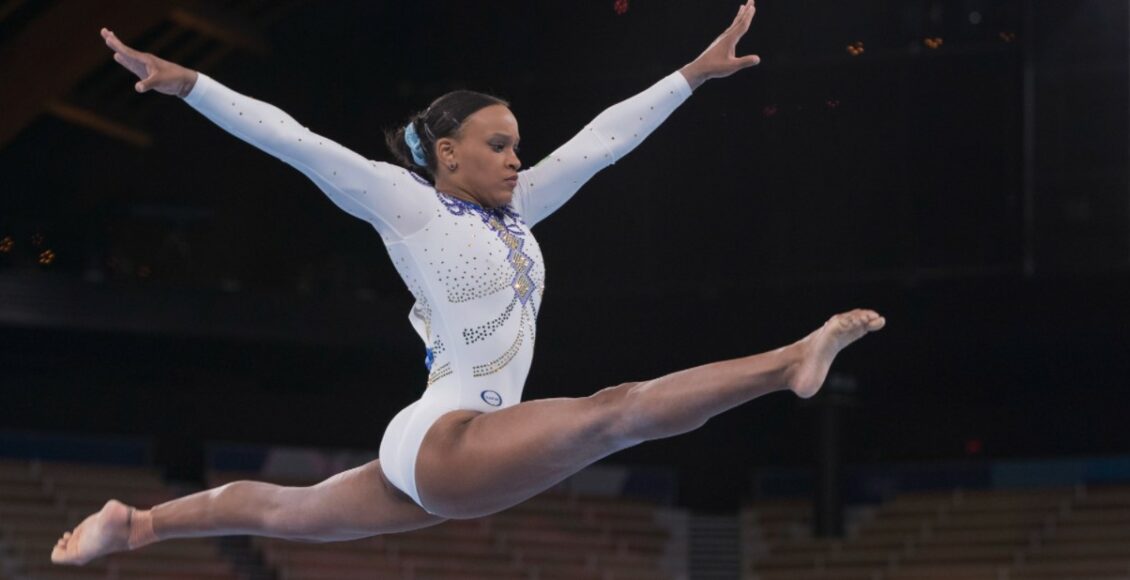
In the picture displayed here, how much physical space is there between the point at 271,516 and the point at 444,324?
0.74 meters

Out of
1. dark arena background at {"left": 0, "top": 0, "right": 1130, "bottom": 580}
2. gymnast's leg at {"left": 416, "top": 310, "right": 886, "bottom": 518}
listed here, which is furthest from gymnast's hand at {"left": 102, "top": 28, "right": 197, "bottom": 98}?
dark arena background at {"left": 0, "top": 0, "right": 1130, "bottom": 580}

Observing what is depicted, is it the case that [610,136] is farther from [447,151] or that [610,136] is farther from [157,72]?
[157,72]

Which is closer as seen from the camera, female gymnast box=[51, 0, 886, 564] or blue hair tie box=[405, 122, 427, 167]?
female gymnast box=[51, 0, 886, 564]

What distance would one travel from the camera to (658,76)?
33.9 ft

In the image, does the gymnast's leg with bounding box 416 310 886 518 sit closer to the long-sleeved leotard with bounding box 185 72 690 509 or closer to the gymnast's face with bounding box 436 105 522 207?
the long-sleeved leotard with bounding box 185 72 690 509

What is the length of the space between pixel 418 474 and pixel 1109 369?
9.72 metres

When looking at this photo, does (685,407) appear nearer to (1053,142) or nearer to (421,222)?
(421,222)

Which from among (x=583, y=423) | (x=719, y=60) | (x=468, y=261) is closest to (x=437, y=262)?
(x=468, y=261)

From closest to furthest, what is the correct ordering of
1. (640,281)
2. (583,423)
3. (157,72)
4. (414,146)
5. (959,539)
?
(583,423)
(157,72)
(414,146)
(640,281)
(959,539)

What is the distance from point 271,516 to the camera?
431 centimetres

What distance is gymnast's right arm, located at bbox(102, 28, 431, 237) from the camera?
399 centimetres

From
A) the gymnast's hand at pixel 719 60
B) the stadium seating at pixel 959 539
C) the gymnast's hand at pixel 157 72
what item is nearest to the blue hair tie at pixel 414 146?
the gymnast's hand at pixel 157 72

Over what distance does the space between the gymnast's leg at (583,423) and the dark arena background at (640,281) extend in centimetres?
564

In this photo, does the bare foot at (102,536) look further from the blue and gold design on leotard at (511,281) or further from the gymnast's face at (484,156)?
the gymnast's face at (484,156)
